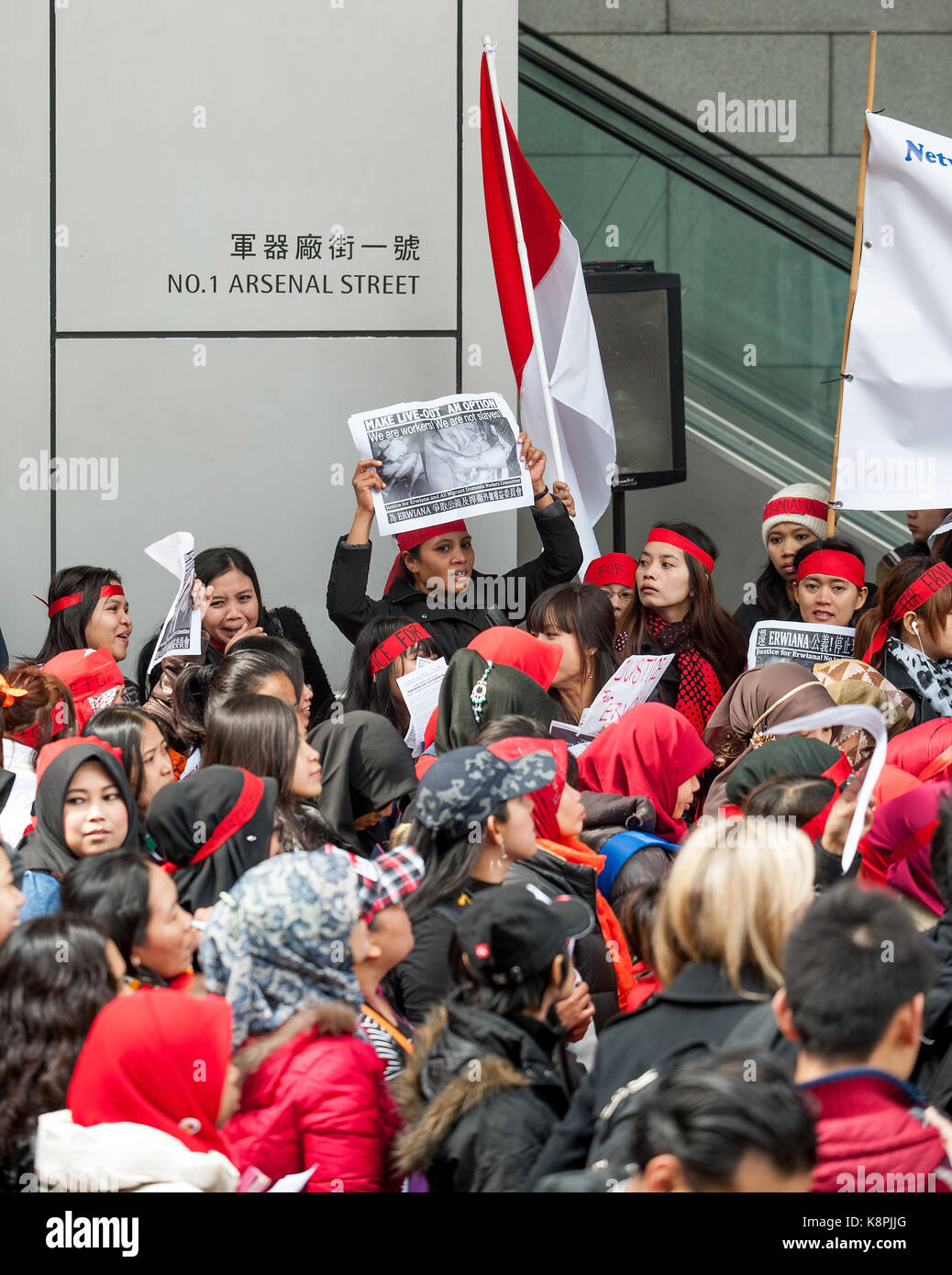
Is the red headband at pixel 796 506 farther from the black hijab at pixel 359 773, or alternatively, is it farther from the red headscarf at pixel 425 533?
the black hijab at pixel 359 773

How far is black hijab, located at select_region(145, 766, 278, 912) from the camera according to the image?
3.23 meters

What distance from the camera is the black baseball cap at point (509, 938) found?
2520 mm

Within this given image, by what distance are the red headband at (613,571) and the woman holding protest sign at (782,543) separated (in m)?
0.46

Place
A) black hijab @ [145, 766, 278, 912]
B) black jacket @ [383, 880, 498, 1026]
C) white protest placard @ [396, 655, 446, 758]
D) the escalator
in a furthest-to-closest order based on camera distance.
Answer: the escalator
white protest placard @ [396, 655, 446, 758]
black hijab @ [145, 766, 278, 912]
black jacket @ [383, 880, 498, 1026]

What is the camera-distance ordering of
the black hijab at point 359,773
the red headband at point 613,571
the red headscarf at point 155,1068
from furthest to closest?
the red headband at point 613,571 < the black hijab at point 359,773 < the red headscarf at point 155,1068

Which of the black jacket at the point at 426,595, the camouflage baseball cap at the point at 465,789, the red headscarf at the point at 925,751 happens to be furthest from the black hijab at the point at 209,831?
the black jacket at the point at 426,595

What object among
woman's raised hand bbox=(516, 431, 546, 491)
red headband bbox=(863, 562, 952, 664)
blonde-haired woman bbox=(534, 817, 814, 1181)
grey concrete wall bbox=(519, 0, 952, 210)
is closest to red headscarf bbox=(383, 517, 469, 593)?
woman's raised hand bbox=(516, 431, 546, 491)

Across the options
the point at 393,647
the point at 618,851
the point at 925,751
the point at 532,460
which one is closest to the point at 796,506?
the point at 532,460

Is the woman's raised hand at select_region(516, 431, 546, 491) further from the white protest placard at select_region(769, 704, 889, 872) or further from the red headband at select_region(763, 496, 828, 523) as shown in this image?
the white protest placard at select_region(769, 704, 889, 872)

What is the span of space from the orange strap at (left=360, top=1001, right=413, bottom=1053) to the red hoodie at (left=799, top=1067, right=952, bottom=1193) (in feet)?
3.17

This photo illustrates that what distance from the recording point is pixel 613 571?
5.85m

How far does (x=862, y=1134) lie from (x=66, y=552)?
5362 millimetres

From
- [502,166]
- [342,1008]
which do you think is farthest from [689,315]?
[342,1008]

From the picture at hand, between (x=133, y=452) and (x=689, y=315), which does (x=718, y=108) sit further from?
(x=133, y=452)
